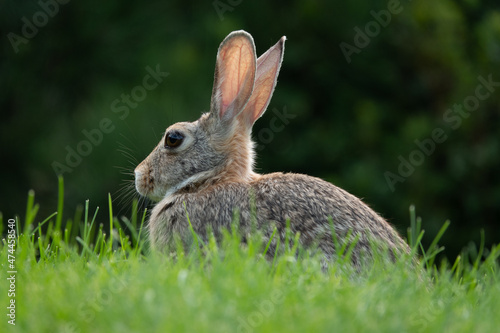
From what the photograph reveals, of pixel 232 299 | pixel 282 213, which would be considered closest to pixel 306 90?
pixel 282 213

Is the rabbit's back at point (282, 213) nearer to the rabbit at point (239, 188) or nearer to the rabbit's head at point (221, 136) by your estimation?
the rabbit at point (239, 188)

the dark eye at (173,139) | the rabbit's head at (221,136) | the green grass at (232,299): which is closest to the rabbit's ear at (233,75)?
the rabbit's head at (221,136)

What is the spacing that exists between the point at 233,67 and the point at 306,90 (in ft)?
13.2

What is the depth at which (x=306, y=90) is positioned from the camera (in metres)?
8.77

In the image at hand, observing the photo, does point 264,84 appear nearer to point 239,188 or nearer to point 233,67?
point 233,67

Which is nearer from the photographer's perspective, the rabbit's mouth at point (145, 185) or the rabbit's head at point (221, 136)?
the rabbit's head at point (221, 136)

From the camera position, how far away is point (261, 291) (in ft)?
9.30

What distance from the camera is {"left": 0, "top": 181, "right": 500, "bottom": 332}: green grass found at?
8.41 ft

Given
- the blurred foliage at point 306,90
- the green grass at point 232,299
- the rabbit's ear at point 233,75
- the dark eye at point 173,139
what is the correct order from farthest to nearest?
the blurred foliage at point 306,90 < the dark eye at point 173,139 < the rabbit's ear at point 233,75 < the green grass at point 232,299

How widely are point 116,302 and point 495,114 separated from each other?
22.4 feet

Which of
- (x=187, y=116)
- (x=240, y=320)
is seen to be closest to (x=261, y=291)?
(x=240, y=320)

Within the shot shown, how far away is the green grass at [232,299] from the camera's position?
2.56 m

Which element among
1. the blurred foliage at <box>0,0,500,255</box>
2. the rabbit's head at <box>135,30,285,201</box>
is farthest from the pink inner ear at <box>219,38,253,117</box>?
A: the blurred foliage at <box>0,0,500,255</box>

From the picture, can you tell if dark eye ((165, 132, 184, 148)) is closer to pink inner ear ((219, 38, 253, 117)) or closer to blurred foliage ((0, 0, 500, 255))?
pink inner ear ((219, 38, 253, 117))
